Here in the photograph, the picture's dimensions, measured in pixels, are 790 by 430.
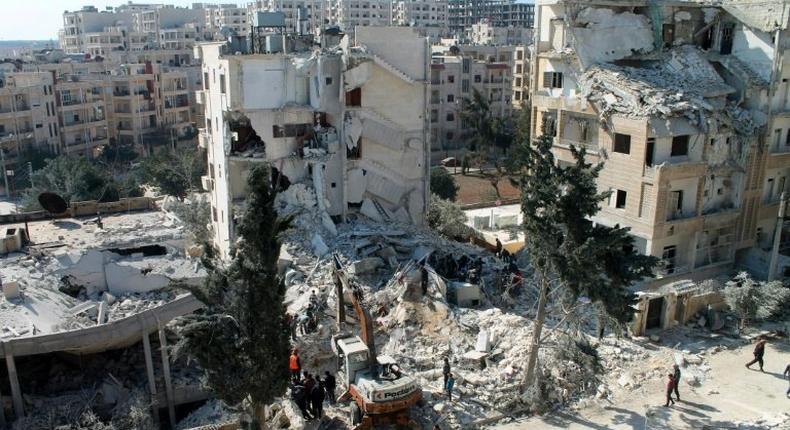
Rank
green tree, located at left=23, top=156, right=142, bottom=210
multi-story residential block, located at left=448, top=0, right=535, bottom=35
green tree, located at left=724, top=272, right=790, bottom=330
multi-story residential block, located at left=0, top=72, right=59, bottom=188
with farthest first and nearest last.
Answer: multi-story residential block, located at left=448, top=0, right=535, bottom=35, multi-story residential block, located at left=0, top=72, right=59, bottom=188, green tree, located at left=23, top=156, right=142, bottom=210, green tree, located at left=724, top=272, right=790, bottom=330

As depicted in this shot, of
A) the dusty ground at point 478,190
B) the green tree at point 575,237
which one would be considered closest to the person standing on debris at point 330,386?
the green tree at point 575,237

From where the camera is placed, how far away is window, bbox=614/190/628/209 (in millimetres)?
33144

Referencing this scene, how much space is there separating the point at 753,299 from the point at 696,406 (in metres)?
8.23

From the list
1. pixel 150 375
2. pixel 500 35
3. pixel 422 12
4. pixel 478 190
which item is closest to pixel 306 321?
pixel 150 375

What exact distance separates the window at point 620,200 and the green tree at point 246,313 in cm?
2172

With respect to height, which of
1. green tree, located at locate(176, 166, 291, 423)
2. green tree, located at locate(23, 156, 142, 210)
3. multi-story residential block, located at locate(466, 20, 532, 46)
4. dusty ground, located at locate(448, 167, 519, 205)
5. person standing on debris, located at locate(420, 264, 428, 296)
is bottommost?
A: dusty ground, located at locate(448, 167, 519, 205)

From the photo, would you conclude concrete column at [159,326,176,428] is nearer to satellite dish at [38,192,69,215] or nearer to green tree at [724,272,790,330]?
satellite dish at [38,192,69,215]

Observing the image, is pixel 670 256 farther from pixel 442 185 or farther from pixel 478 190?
pixel 478 190

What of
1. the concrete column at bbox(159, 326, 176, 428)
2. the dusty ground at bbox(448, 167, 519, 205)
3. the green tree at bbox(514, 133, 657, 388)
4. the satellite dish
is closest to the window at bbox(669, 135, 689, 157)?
the green tree at bbox(514, 133, 657, 388)

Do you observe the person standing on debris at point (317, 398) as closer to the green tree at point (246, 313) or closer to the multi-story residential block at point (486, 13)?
the green tree at point (246, 313)

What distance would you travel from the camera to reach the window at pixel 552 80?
36.2 metres

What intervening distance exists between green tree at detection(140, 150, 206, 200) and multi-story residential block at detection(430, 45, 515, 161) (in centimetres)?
3172

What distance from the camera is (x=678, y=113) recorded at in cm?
3141

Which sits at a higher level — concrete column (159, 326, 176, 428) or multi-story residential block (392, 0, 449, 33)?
multi-story residential block (392, 0, 449, 33)
